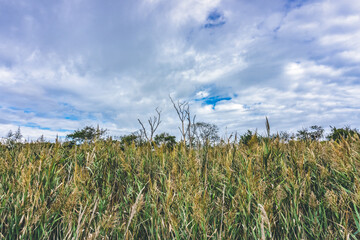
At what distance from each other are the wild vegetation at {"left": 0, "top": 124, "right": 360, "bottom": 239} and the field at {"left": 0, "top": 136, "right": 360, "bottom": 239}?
0.01 m

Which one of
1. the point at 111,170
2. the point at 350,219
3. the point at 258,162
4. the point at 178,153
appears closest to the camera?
the point at 350,219

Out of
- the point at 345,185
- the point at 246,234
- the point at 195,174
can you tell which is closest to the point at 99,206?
the point at 195,174

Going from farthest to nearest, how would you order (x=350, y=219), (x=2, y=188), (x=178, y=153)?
(x=178, y=153) → (x=2, y=188) → (x=350, y=219)

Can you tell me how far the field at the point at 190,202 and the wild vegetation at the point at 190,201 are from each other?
1 centimetres

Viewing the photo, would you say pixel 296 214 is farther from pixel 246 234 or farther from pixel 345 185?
pixel 345 185

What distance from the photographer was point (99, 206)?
7.54 ft

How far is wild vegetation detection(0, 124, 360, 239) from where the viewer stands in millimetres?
1847

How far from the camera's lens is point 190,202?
1992mm

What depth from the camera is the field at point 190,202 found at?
1847 millimetres

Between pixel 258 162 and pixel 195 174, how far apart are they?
1123 millimetres

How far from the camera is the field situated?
1847mm

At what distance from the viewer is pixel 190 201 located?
2.02m

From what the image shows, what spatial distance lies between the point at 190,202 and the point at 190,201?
3 cm

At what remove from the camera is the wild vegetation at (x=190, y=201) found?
185 cm
